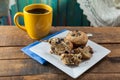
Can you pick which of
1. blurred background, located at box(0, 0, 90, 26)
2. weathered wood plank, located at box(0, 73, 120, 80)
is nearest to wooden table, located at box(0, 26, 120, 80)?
weathered wood plank, located at box(0, 73, 120, 80)

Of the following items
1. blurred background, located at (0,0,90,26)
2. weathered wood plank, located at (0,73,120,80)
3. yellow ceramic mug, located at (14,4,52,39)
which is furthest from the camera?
Result: blurred background, located at (0,0,90,26)

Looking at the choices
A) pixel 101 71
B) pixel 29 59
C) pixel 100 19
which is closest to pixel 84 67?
pixel 101 71

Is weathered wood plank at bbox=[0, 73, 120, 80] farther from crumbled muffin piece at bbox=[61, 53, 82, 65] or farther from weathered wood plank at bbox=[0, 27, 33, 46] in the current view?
weathered wood plank at bbox=[0, 27, 33, 46]

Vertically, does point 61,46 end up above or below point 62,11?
above

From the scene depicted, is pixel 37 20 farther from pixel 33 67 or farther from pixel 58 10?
pixel 58 10

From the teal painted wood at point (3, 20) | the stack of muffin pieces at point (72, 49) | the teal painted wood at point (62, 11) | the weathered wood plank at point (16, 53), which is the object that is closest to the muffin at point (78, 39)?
the stack of muffin pieces at point (72, 49)

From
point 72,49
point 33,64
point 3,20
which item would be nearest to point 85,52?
point 72,49
